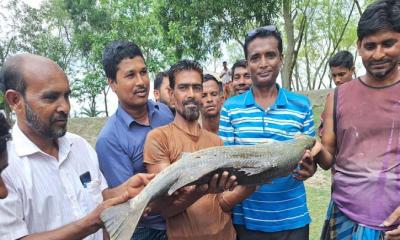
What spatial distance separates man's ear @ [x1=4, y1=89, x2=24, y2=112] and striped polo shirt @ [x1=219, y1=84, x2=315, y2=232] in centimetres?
145

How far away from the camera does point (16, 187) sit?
2.09 meters

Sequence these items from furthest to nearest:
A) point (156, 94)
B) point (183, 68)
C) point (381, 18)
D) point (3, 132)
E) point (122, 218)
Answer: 1. point (156, 94)
2. point (183, 68)
3. point (381, 18)
4. point (122, 218)
5. point (3, 132)

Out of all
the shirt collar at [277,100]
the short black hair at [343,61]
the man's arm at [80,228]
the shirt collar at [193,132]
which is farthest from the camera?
the short black hair at [343,61]

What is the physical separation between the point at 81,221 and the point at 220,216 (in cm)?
98

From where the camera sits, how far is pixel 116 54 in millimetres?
3088

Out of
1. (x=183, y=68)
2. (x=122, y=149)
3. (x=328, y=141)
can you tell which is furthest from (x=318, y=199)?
(x=122, y=149)

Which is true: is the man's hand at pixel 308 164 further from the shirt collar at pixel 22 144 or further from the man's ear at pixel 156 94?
the man's ear at pixel 156 94

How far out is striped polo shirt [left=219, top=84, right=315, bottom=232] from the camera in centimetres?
294

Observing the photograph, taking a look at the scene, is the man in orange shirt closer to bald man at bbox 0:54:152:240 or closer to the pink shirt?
bald man at bbox 0:54:152:240

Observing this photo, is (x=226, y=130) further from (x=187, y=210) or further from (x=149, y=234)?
(x=149, y=234)

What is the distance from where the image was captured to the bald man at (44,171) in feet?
6.93

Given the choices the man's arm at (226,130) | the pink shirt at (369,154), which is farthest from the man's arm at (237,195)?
the pink shirt at (369,154)

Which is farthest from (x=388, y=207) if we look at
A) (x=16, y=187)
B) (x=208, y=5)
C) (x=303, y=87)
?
(x=303, y=87)

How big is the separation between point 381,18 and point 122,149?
72.5 inches
